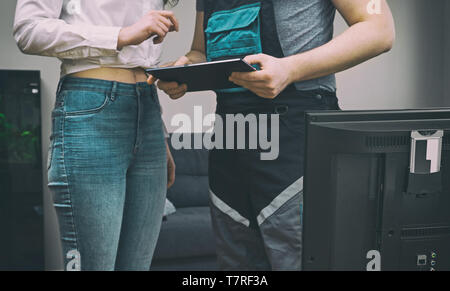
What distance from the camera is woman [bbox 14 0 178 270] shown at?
77cm

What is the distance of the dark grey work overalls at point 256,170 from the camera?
824 millimetres

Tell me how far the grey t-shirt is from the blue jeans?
12.5 inches

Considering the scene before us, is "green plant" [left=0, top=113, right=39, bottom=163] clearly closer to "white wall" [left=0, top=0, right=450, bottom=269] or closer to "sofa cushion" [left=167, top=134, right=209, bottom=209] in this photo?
"white wall" [left=0, top=0, right=450, bottom=269]

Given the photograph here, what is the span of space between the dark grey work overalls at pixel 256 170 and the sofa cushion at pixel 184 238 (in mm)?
1352

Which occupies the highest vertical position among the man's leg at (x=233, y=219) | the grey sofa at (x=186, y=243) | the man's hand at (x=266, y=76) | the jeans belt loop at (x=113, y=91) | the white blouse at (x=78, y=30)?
the white blouse at (x=78, y=30)

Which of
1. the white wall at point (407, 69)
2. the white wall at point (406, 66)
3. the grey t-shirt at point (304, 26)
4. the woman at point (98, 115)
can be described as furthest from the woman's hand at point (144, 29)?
the white wall at point (407, 69)

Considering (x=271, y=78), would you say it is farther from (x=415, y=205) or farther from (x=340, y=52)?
(x=415, y=205)

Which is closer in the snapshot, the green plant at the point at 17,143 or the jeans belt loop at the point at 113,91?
the jeans belt loop at the point at 113,91

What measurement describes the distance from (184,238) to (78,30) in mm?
1653

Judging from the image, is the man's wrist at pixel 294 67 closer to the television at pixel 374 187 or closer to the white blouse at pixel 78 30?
the television at pixel 374 187

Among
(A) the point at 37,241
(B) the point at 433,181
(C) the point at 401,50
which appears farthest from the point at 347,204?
(A) the point at 37,241

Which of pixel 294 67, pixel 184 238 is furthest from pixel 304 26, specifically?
pixel 184 238
